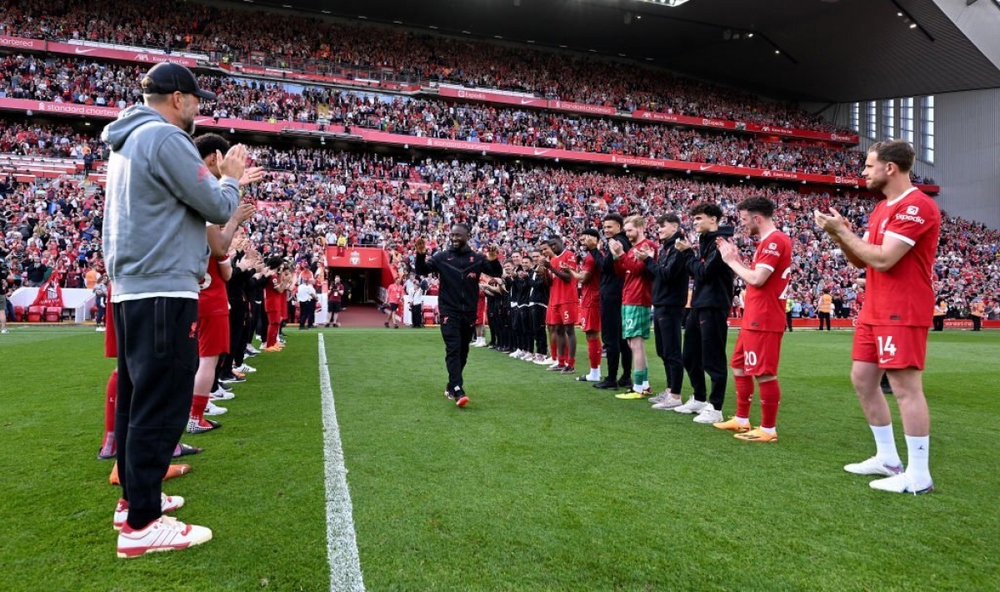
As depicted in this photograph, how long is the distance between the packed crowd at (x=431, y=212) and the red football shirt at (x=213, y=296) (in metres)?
16.0

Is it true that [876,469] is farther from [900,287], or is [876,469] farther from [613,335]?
[613,335]

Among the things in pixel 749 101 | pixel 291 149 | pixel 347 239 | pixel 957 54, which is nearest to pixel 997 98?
pixel 957 54

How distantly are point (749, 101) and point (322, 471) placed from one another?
189 ft

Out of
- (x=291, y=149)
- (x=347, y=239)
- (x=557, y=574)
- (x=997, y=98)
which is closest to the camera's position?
(x=557, y=574)

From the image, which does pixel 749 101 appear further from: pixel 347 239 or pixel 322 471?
pixel 322 471

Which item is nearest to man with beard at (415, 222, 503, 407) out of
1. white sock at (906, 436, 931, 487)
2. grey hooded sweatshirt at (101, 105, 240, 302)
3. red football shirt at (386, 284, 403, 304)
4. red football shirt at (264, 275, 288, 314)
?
grey hooded sweatshirt at (101, 105, 240, 302)

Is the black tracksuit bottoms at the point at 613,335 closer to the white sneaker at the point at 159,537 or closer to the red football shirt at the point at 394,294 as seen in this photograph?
the white sneaker at the point at 159,537

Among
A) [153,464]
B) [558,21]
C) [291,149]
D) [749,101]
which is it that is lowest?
[153,464]

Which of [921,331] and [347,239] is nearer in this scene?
[921,331]

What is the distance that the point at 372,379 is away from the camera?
836cm

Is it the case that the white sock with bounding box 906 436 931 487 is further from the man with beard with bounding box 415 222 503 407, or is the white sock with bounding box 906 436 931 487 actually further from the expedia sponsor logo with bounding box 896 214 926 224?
the man with beard with bounding box 415 222 503 407

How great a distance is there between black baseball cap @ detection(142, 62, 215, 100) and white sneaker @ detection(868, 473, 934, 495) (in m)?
4.51

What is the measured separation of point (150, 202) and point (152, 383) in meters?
0.79

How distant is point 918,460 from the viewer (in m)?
3.69
